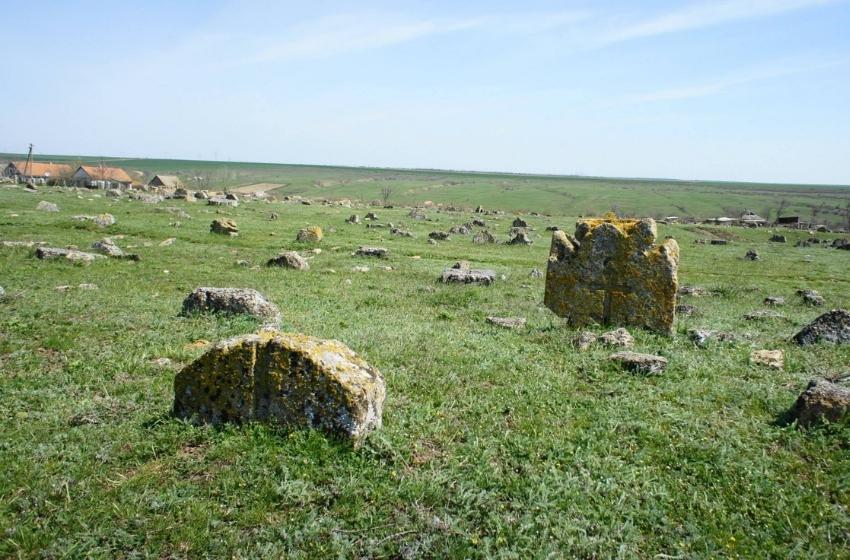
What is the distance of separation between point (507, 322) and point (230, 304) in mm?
6803

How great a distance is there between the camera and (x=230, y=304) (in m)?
12.6

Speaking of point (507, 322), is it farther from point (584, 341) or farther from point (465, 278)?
point (465, 278)

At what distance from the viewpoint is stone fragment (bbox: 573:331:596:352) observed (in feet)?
36.7

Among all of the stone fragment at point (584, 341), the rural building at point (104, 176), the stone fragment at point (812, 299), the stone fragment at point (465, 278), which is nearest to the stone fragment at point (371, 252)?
the stone fragment at point (465, 278)

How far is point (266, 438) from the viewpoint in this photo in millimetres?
6688

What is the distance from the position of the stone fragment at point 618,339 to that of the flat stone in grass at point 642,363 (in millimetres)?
1375

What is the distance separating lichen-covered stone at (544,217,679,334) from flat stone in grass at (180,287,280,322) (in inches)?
285

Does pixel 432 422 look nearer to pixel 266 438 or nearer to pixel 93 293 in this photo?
pixel 266 438

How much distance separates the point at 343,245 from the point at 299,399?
2389 centimetres

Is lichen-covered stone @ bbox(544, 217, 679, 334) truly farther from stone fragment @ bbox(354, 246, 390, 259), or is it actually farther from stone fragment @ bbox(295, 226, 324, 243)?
stone fragment @ bbox(295, 226, 324, 243)

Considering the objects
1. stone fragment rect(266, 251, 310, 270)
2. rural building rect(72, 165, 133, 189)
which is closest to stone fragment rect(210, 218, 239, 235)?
stone fragment rect(266, 251, 310, 270)

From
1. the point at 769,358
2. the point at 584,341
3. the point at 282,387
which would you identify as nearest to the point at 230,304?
the point at 282,387

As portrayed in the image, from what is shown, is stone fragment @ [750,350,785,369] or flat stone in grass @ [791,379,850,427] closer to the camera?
flat stone in grass @ [791,379,850,427]

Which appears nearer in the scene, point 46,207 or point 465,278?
point 465,278
